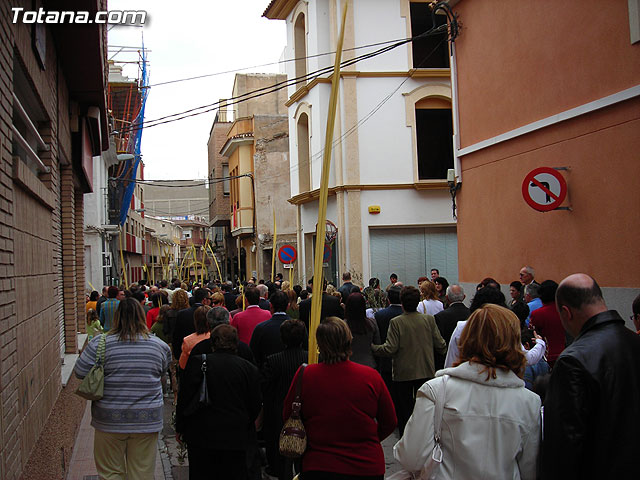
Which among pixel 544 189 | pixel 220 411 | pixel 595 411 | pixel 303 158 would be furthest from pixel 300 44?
pixel 595 411

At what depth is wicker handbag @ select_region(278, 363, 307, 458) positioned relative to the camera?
3961mm

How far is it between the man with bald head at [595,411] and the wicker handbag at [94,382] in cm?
337

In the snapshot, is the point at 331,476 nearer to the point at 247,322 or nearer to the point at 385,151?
the point at 247,322

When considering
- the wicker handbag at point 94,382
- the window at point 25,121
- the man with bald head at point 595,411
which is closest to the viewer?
the man with bald head at point 595,411

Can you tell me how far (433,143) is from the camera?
72.8ft

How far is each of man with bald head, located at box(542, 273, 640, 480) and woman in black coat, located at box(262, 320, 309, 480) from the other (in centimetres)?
293

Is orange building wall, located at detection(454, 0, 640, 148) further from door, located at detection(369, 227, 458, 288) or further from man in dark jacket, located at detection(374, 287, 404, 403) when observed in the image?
door, located at detection(369, 227, 458, 288)

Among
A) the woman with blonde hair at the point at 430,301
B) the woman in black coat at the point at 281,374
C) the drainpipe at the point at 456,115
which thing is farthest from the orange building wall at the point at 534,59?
the woman in black coat at the point at 281,374

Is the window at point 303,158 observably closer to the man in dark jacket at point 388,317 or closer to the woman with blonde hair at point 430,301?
the woman with blonde hair at point 430,301

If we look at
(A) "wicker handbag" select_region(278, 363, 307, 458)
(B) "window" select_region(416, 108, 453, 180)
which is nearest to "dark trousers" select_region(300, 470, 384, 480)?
(A) "wicker handbag" select_region(278, 363, 307, 458)

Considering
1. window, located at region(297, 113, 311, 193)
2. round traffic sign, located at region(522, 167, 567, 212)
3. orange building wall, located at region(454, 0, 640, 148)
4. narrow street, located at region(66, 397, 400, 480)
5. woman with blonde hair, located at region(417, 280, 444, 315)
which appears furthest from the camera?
window, located at region(297, 113, 311, 193)

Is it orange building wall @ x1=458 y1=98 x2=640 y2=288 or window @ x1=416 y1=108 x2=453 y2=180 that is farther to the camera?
window @ x1=416 y1=108 x2=453 y2=180

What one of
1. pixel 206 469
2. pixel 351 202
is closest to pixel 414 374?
pixel 206 469

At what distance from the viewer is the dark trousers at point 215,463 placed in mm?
4973
